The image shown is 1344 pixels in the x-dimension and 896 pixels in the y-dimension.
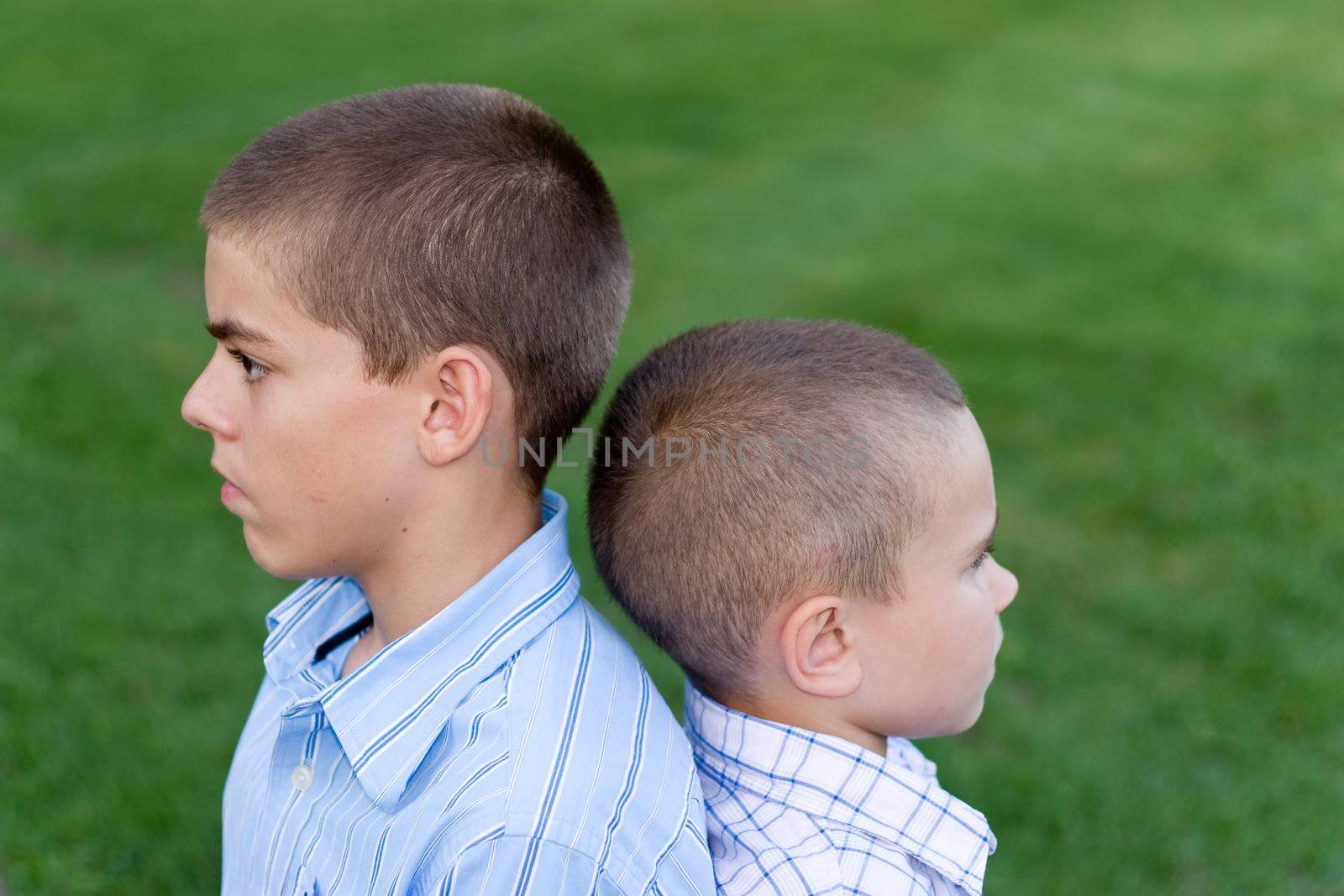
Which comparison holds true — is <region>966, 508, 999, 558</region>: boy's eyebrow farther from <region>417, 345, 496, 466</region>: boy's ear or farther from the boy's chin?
the boy's chin

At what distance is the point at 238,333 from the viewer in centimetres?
175

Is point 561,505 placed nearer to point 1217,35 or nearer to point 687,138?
point 687,138

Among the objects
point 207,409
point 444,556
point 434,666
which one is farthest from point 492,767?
point 207,409

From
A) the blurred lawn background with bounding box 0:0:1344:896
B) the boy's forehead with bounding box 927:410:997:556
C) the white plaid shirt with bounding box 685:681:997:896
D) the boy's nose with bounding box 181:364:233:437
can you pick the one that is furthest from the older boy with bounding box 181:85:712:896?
the blurred lawn background with bounding box 0:0:1344:896

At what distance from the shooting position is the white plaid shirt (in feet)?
5.71

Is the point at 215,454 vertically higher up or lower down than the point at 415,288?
lower down

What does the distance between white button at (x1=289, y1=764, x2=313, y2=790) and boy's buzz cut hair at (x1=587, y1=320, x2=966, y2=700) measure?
0.52 m

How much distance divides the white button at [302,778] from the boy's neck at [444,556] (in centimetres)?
23

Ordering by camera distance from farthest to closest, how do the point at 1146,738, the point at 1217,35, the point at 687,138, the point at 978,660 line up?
the point at 1217,35, the point at 687,138, the point at 1146,738, the point at 978,660

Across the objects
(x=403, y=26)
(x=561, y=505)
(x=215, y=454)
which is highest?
(x=215, y=454)

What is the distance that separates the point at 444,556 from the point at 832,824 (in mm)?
657

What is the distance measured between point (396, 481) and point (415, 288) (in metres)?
0.26

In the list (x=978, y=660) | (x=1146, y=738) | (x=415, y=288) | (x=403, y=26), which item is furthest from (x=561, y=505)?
(x=403, y=26)

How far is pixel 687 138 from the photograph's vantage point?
29.1 feet
